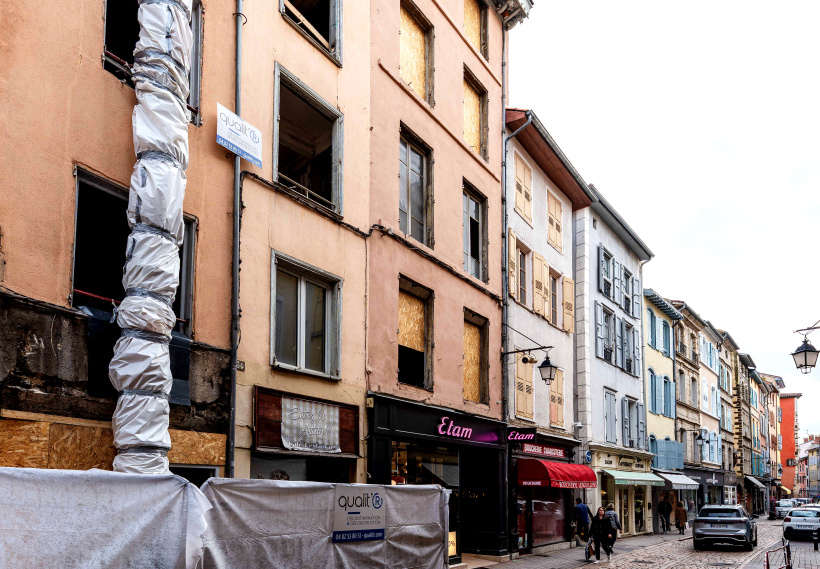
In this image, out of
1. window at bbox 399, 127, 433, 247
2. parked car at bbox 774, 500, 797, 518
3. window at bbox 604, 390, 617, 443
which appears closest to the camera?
window at bbox 399, 127, 433, 247

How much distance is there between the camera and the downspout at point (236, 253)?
36.2 ft

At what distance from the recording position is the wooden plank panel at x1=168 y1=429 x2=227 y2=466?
10.1m

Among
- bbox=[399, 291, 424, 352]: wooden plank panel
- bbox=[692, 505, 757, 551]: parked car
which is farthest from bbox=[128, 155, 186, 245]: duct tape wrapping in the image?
bbox=[692, 505, 757, 551]: parked car

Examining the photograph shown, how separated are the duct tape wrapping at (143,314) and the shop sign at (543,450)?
44.7 ft

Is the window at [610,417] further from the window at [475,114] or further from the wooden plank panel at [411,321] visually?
the wooden plank panel at [411,321]

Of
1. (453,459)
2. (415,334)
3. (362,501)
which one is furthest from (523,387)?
(362,501)

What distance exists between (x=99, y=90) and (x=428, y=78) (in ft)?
33.7

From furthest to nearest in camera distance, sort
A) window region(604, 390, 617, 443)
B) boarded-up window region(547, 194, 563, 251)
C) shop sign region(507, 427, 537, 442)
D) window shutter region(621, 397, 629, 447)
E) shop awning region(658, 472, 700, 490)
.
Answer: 1. shop awning region(658, 472, 700, 490)
2. window shutter region(621, 397, 629, 447)
3. window region(604, 390, 617, 443)
4. boarded-up window region(547, 194, 563, 251)
5. shop sign region(507, 427, 537, 442)

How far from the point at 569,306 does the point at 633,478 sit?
7.36 metres

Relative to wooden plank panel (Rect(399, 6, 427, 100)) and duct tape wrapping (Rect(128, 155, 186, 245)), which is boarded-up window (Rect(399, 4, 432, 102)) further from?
duct tape wrapping (Rect(128, 155, 186, 245))

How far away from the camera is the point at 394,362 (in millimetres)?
15547

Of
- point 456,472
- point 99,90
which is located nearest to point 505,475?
point 456,472

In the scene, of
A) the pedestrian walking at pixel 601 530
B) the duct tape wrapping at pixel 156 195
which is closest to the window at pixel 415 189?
the duct tape wrapping at pixel 156 195

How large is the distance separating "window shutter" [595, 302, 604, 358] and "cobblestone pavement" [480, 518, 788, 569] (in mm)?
6557
